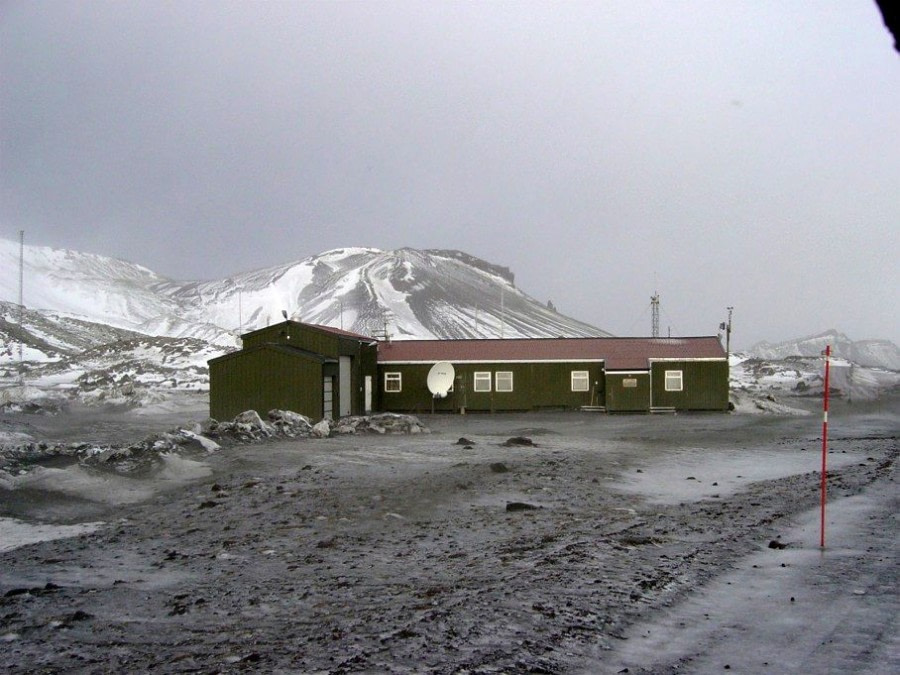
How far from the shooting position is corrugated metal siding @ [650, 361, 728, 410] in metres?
42.2

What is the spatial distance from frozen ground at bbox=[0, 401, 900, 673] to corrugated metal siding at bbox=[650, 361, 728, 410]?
23816mm

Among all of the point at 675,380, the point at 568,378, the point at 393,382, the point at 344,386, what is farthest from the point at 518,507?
the point at 675,380

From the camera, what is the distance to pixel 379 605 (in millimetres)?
7332

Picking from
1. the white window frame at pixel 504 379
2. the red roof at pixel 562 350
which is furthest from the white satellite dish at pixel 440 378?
the white window frame at pixel 504 379

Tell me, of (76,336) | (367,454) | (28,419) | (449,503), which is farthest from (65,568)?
(76,336)

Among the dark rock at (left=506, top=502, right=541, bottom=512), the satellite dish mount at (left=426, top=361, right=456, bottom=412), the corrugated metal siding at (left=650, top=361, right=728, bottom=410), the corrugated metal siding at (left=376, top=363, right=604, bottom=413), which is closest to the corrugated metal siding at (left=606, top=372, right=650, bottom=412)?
the corrugated metal siding at (left=650, top=361, right=728, bottom=410)

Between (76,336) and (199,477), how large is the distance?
141 m

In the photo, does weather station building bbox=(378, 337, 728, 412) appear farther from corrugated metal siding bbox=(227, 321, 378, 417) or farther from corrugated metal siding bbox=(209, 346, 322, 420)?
corrugated metal siding bbox=(209, 346, 322, 420)

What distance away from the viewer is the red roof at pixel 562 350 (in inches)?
1683

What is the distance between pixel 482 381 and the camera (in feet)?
141

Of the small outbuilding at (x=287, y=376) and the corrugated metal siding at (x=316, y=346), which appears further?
the corrugated metal siding at (x=316, y=346)

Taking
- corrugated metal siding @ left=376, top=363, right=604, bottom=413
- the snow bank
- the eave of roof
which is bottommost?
the snow bank

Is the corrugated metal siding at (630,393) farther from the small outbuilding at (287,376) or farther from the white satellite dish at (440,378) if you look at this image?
the small outbuilding at (287,376)

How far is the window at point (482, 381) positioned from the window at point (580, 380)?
174 inches
